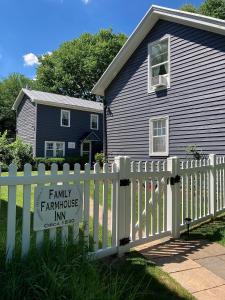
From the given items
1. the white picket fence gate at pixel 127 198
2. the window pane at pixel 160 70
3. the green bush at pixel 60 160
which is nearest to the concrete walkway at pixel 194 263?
the white picket fence gate at pixel 127 198

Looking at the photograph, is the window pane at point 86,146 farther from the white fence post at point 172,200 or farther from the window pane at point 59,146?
the white fence post at point 172,200

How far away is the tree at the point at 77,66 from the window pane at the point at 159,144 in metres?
33.1

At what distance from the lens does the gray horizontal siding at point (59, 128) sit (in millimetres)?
25156

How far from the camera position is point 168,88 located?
1172 centimetres

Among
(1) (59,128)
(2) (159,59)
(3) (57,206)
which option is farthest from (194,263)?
(1) (59,128)

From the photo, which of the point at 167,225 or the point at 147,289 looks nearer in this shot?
the point at 147,289

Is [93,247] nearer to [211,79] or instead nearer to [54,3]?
[211,79]

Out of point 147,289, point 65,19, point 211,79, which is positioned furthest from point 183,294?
point 65,19

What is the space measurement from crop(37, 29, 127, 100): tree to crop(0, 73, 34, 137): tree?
4368 millimetres

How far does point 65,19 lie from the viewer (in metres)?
31.3

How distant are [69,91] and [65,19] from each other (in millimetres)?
14592

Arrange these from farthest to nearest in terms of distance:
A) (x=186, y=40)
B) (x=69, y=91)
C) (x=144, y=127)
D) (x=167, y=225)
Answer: (x=69, y=91) < (x=144, y=127) < (x=186, y=40) < (x=167, y=225)

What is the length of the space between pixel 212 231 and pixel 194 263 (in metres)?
1.69

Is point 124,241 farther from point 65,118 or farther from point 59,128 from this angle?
point 65,118
